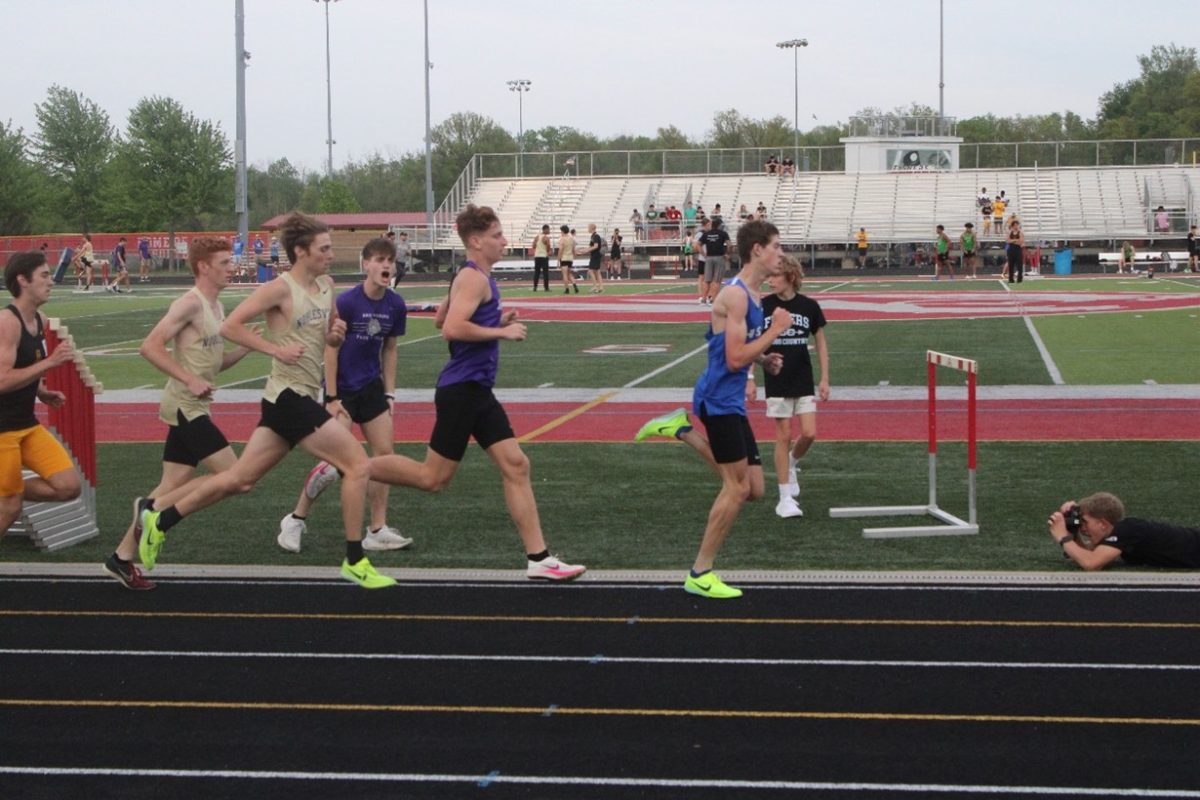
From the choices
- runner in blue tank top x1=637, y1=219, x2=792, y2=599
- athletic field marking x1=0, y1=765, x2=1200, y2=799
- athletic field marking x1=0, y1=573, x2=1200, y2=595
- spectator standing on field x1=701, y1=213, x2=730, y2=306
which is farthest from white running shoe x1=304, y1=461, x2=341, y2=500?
spectator standing on field x1=701, y1=213, x2=730, y2=306

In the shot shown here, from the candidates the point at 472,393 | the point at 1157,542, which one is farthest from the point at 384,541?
the point at 1157,542

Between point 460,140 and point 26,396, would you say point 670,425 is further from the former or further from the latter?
point 460,140

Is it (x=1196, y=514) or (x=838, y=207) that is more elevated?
(x=838, y=207)

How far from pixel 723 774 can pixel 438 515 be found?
5.67 metres

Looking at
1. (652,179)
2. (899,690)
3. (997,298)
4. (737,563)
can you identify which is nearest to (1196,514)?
(737,563)

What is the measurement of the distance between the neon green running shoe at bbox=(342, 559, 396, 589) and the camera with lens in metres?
3.90

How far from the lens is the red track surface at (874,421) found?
14.7m

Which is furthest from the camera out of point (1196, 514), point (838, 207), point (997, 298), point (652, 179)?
point (652, 179)

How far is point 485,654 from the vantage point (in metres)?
7.43

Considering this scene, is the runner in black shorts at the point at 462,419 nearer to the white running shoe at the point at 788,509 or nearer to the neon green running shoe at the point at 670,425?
the neon green running shoe at the point at 670,425

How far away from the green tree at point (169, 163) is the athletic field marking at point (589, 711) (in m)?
80.8

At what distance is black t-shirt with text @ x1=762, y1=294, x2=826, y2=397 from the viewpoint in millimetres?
11039

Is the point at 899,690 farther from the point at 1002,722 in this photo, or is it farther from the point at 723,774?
the point at 723,774

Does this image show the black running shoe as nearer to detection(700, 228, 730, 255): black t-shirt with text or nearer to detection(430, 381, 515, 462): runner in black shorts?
detection(430, 381, 515, 462): runner in black shorts
